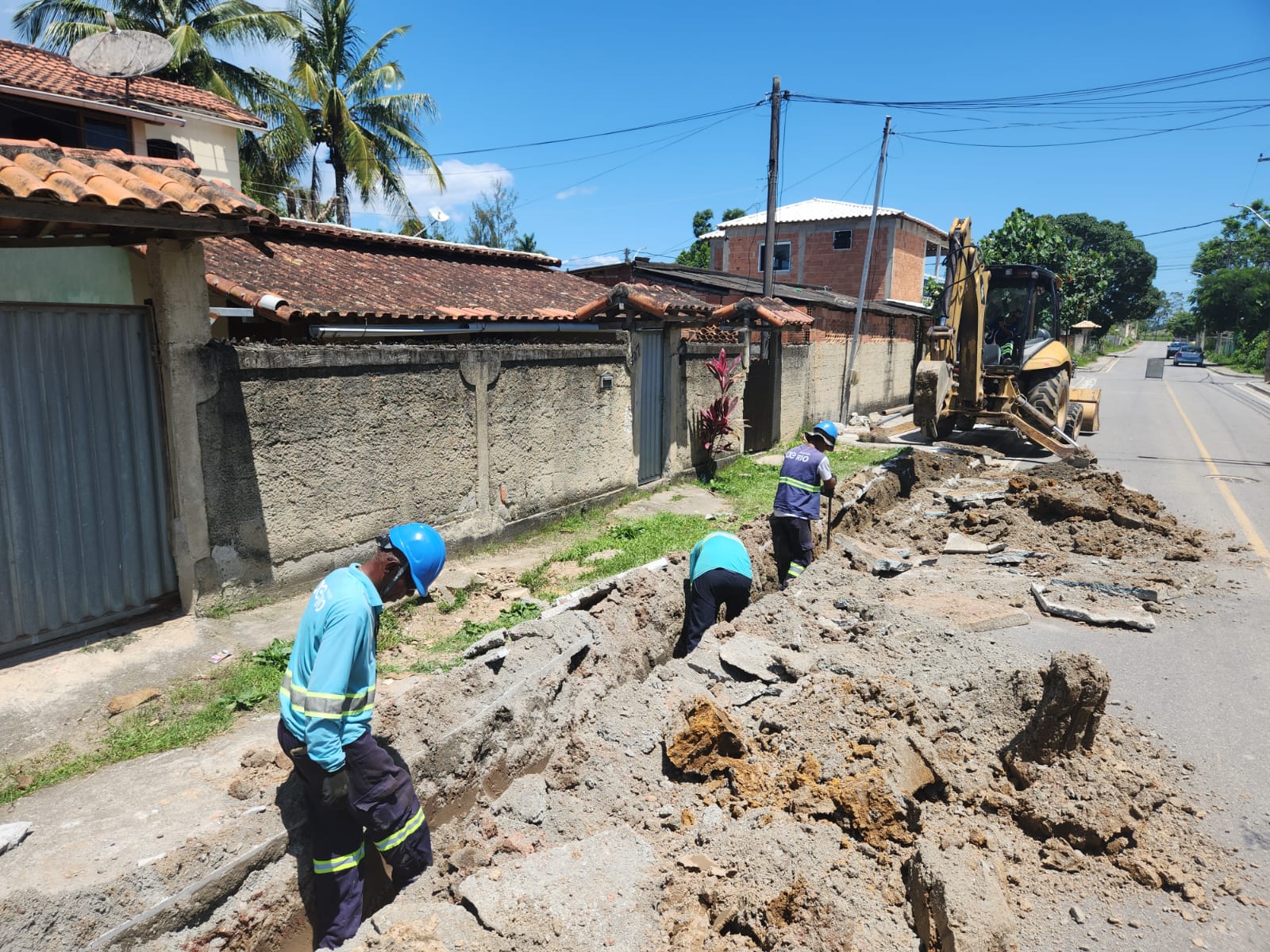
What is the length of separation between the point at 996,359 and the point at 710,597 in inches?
449

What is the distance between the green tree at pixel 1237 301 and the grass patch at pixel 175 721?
60344mm

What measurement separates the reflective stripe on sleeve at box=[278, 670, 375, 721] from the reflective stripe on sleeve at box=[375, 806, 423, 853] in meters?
0.59

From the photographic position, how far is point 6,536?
15.1 feet

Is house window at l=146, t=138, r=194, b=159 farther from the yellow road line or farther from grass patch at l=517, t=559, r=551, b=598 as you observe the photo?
the yellow road line

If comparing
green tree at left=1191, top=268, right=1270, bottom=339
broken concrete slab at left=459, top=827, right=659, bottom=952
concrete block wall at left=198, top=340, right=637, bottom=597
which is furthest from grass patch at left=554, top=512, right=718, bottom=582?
green tree at left=1191, top=268, right=1270, bottom=339

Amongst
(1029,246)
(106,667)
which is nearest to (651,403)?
(106,667)

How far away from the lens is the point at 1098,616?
6637mm

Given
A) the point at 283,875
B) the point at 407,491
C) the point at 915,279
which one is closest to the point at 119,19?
the point at 407,491

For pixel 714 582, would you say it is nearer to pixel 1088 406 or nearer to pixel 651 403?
pixel 651 403

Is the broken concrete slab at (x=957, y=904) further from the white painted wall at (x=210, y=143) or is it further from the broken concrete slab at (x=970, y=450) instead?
the white painted wall at (x=210, y=143)

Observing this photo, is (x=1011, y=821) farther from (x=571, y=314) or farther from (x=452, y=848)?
(x=571, y=314)

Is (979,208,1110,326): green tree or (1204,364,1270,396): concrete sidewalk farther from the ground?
(979,208,1110,326): green tree

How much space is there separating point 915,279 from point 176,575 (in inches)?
1374

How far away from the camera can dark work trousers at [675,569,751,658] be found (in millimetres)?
5844
